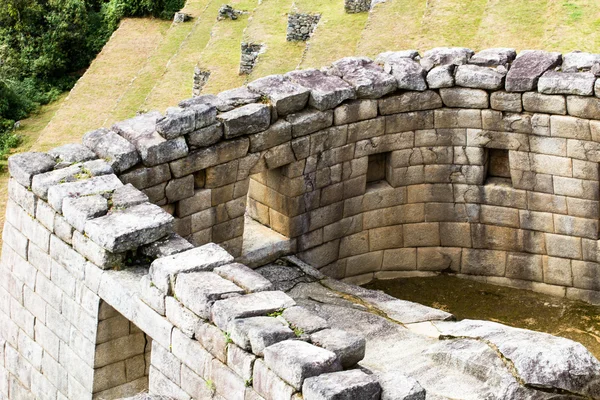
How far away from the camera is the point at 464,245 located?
20156 millimetres

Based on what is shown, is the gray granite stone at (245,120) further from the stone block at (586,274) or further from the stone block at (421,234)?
the stone block at (586,274)

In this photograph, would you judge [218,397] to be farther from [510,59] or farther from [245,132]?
[510,59]

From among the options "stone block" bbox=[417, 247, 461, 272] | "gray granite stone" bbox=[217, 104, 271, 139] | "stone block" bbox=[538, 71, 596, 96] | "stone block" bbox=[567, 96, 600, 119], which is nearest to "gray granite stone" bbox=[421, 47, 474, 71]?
"stone block" bbox=[538, 71, 596, 96]

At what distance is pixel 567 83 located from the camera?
1853 centimetres

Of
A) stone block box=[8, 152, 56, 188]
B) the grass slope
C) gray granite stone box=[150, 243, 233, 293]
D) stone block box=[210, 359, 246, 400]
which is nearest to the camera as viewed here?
stone block box=[210, 359, 246, 400]

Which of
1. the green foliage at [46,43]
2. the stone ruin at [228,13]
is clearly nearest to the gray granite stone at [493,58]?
the stone ruin at [228,13]

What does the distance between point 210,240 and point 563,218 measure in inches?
203

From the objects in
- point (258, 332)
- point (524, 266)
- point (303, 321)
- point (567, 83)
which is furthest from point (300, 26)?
point (258, 332)

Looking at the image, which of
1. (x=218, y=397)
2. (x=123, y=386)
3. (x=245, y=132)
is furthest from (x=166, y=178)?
(x=218, y=397)

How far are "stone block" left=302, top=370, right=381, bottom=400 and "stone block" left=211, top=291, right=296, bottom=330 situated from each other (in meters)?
1.38

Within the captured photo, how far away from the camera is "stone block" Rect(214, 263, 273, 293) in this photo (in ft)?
46.2

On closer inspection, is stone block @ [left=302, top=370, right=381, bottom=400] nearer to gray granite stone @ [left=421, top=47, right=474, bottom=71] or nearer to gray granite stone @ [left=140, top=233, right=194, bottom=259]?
gray granite stone @ [left=140, top=233, right=194, bottom=259]

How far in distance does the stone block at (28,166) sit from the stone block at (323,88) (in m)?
3.71

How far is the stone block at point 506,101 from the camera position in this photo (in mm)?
19000
